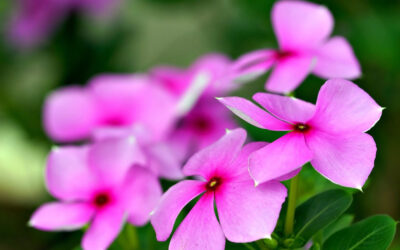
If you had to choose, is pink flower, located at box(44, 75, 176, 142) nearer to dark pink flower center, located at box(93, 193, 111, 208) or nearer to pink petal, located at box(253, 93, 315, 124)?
dark pink flower center, located at box(93, 193, 111, 208)

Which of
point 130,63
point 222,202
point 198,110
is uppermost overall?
point 222,202

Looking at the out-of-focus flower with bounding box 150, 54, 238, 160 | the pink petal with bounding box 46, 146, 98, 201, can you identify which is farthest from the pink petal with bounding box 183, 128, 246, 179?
the out-of-focus flower with bounding box 150, 54, 238, 160

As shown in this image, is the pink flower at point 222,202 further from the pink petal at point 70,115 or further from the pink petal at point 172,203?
the pink petal at point 70,115

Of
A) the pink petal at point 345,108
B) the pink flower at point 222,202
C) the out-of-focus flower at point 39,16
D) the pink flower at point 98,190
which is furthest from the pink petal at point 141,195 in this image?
the out-of-focus flower at point 39,16

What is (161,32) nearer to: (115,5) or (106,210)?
(115,5)

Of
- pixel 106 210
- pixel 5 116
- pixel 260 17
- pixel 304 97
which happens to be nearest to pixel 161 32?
pixel 5 116

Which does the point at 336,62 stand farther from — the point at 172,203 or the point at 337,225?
the point at 172,203

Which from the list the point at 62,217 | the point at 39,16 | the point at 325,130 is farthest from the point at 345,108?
the point at 39,16
